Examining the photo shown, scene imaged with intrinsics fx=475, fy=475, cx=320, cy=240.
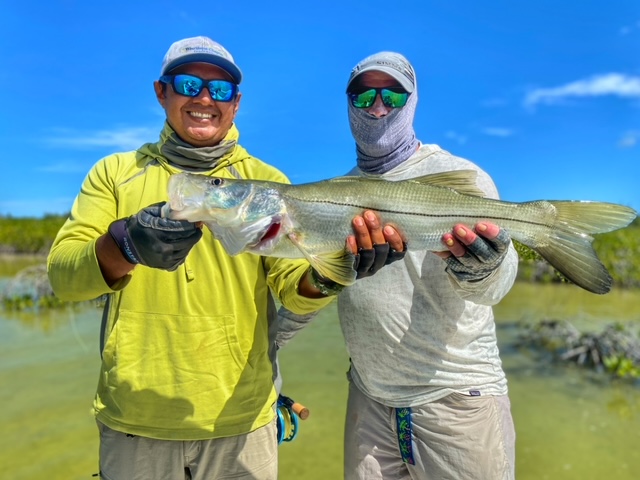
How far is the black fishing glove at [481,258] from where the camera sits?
237 centimetres

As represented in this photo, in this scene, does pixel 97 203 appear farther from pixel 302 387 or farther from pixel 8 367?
pixel 8 367

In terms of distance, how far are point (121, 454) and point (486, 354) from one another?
2.09m

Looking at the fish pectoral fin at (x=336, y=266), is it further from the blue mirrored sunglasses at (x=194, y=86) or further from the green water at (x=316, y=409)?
the green water at (x=316, y=409)

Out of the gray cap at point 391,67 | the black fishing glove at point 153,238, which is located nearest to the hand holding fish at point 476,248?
the gray cap at point 391,67

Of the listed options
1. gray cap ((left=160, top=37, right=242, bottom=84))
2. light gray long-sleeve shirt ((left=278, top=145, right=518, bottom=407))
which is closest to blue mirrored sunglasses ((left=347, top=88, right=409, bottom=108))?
light gray long-sleeve shirt ((left=278, top=145, right=518, bottom=407))

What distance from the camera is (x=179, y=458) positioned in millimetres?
2473

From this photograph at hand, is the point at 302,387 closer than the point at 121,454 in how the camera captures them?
No

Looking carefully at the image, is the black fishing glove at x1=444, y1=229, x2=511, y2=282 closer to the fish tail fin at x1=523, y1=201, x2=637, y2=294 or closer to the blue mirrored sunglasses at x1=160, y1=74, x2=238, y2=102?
the fish tail fin at x1=523, y1=201, x2=637, y2=294

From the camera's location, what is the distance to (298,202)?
99.2 inches

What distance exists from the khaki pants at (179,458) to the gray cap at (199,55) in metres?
2.02

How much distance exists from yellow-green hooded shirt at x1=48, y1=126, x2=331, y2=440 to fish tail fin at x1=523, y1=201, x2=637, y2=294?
125 cm

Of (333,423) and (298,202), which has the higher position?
(298,202)

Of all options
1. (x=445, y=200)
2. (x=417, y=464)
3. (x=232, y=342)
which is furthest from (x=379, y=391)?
(x=445, y=200)

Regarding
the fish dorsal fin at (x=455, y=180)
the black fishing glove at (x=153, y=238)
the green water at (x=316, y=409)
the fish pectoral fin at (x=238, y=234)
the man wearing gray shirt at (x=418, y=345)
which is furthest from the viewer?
the green water at (x=316, y=409)
